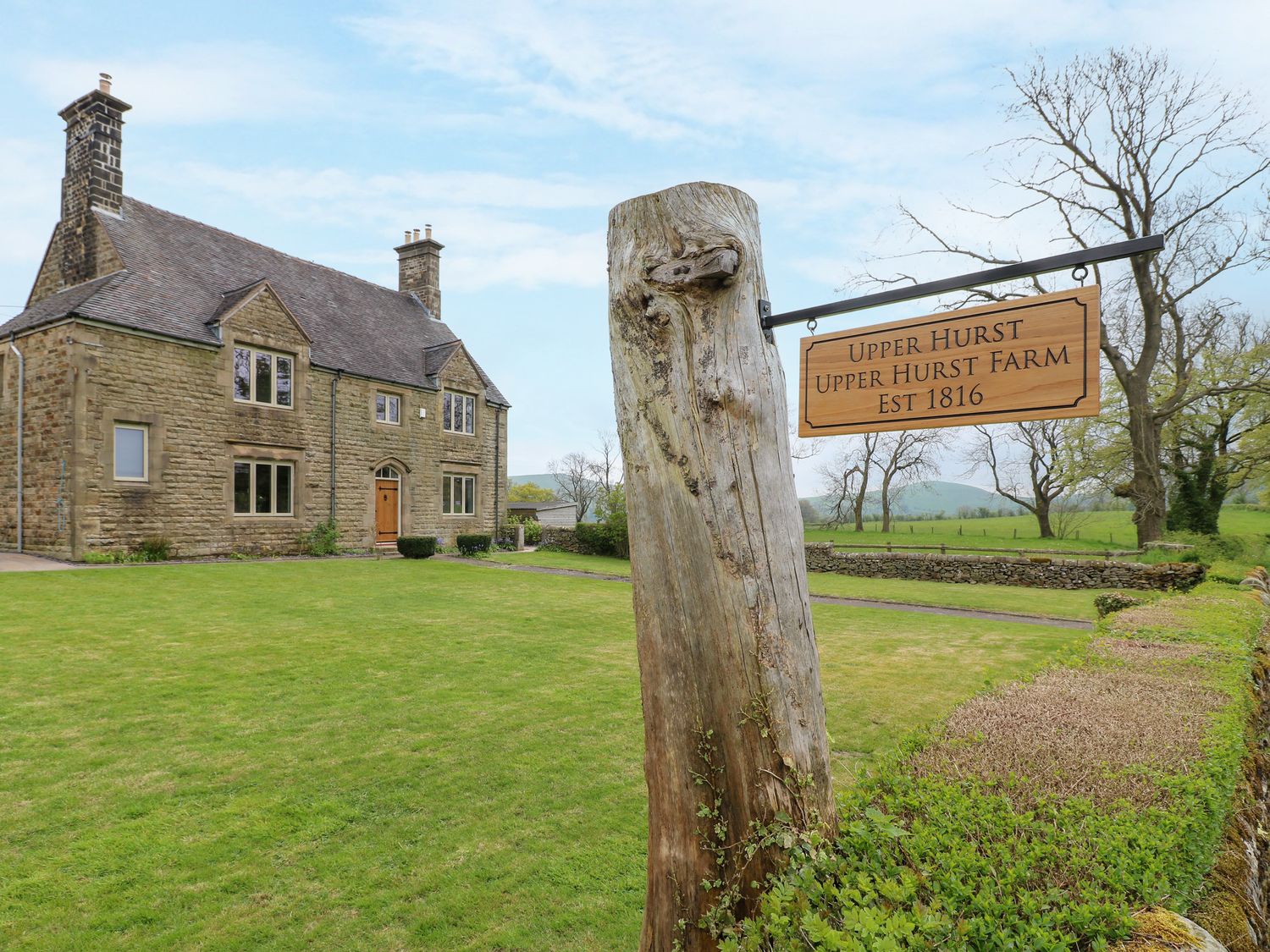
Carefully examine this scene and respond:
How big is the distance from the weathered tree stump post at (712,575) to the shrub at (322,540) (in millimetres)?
22153

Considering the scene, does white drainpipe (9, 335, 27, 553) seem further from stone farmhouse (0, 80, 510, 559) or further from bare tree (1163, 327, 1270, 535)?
bare tree (1163, 327, 1270, 535)

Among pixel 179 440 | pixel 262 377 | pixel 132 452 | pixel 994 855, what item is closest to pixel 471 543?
pixel 262 377

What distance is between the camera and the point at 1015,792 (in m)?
2.77

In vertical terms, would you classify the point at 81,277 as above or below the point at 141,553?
above

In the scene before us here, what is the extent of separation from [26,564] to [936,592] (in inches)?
927

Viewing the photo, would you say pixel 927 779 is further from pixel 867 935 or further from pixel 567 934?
pixel 567 934

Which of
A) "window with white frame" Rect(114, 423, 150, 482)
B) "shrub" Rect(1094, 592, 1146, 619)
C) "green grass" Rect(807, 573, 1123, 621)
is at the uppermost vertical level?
"window with white frame" Rect(114, 423, 150, 482)

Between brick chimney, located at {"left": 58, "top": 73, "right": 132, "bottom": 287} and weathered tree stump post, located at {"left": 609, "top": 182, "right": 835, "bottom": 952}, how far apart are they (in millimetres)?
23395

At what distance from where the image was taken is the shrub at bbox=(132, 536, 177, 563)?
18.1 m

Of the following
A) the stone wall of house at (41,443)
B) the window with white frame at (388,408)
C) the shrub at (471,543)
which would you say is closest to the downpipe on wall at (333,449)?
the window with white frame at (388,408)

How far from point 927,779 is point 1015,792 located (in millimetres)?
339

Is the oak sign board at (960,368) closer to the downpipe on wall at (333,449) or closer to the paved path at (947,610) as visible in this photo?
the paved path at (947,610)

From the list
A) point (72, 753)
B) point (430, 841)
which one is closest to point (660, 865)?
point (430, 841)

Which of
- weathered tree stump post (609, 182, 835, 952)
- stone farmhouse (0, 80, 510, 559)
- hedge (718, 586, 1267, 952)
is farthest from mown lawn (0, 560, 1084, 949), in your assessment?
stone farmhouse (0, 80, 510, 559)
